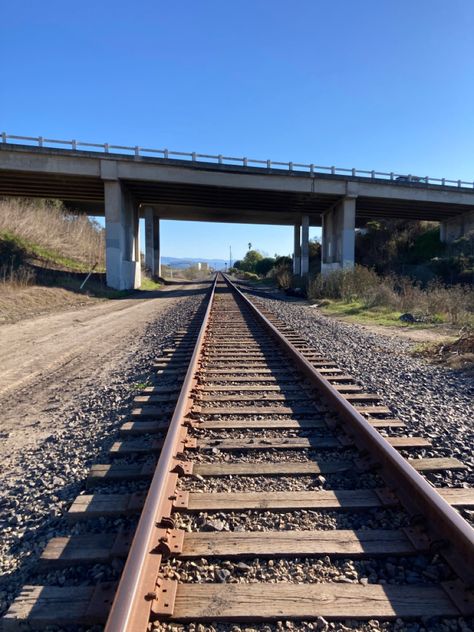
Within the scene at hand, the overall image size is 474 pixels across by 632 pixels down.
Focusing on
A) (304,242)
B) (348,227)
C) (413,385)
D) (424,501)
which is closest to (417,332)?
(413,385)

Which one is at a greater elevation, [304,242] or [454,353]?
[304,242]

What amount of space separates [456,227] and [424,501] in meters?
46.6

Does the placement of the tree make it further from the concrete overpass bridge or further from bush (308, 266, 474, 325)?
bush (308, 266, 474, 325)

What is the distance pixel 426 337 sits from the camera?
10.8m

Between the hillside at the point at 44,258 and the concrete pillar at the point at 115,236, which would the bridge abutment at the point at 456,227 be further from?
the hillside at the point at 44,258

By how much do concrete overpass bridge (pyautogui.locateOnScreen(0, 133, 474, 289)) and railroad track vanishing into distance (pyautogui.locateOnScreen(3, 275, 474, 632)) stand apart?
25.2m

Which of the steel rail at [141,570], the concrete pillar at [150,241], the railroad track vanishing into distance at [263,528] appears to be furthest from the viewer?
the concrete pillar at [150,241]

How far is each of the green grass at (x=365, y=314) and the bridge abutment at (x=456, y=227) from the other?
29.2 meters

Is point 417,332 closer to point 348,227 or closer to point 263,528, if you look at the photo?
point 263,528

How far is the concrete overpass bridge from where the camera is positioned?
88.4ft

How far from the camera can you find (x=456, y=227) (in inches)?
1697

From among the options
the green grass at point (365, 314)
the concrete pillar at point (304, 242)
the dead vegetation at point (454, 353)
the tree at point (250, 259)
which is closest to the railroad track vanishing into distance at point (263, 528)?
the dead vegetation at point (454, 353)

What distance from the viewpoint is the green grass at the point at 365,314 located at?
13.3 m

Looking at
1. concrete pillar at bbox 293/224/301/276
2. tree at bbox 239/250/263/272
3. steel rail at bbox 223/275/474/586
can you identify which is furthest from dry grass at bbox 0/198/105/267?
tree at bbox 239/250/263/272
